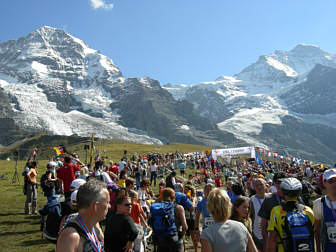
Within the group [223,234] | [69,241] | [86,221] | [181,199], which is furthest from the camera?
[181,199]

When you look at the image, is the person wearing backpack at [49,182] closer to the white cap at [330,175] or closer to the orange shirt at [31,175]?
the orange shirt at [31,175]

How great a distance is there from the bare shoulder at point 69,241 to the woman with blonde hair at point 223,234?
158 cm

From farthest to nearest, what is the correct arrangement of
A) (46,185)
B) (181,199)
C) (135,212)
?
1. (46,185)
2. (181,199)
3. (135,212)

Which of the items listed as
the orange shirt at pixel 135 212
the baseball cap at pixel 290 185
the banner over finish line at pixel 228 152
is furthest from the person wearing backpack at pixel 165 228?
the banner over finish line at pixel 228 152

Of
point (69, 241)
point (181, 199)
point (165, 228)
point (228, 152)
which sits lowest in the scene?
point (165, 228)

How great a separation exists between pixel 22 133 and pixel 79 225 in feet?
576

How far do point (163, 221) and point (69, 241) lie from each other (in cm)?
327

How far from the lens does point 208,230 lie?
11.7 ft

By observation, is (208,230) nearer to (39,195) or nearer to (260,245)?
(260,245)

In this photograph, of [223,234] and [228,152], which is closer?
[223,234]

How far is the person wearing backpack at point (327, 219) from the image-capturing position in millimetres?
4320

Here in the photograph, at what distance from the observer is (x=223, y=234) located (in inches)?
138

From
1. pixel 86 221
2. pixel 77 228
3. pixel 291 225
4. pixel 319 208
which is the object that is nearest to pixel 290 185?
pixel 291 225

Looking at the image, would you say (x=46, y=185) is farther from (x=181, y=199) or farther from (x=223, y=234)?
(x=223, y=234)
